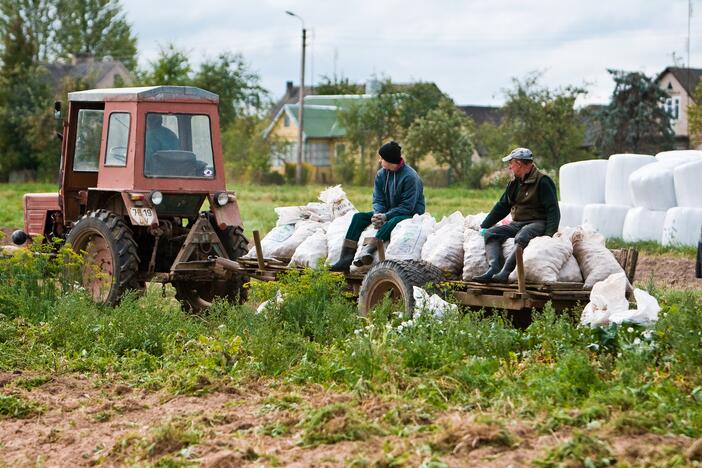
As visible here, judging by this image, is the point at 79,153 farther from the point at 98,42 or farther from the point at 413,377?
the point at 98,42

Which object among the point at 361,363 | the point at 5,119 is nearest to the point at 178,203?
the point at 361,363

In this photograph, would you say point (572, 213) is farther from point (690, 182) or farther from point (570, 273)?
point (570, 273)

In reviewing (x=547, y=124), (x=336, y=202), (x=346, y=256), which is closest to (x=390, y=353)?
(x=346, y=256)

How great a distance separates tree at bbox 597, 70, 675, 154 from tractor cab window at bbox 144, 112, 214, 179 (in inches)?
1595

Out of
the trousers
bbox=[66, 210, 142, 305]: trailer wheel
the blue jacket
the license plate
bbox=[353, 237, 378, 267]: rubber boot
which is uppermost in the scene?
the blue jacket

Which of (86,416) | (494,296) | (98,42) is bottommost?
(86,416)

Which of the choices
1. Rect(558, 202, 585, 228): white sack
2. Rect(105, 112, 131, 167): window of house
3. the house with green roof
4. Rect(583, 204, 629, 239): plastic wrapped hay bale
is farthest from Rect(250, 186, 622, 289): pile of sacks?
the house with green roof

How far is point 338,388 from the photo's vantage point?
7.83m

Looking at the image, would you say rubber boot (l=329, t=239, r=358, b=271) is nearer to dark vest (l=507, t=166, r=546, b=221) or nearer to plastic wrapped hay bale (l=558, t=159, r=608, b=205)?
dark vest (l=507, t=166, r=546, b=221)

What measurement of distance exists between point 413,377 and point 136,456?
1847mm

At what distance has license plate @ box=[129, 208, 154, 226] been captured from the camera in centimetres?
1234

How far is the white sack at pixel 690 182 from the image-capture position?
19969mm

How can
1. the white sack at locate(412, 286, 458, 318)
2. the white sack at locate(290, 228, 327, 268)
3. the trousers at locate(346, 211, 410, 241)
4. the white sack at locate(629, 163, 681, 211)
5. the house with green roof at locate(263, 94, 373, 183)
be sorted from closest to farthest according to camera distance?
the white sack at locate(412, 286, 458, 318)
the trousers at locate(346, 211, 410, 241)
the white sack at locate(290, 228, 327, 268)
the white sack at locate(629, 163, 681, 211)
the house with green roof at locate(263, 94, 373, 183)

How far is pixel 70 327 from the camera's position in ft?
33.6
